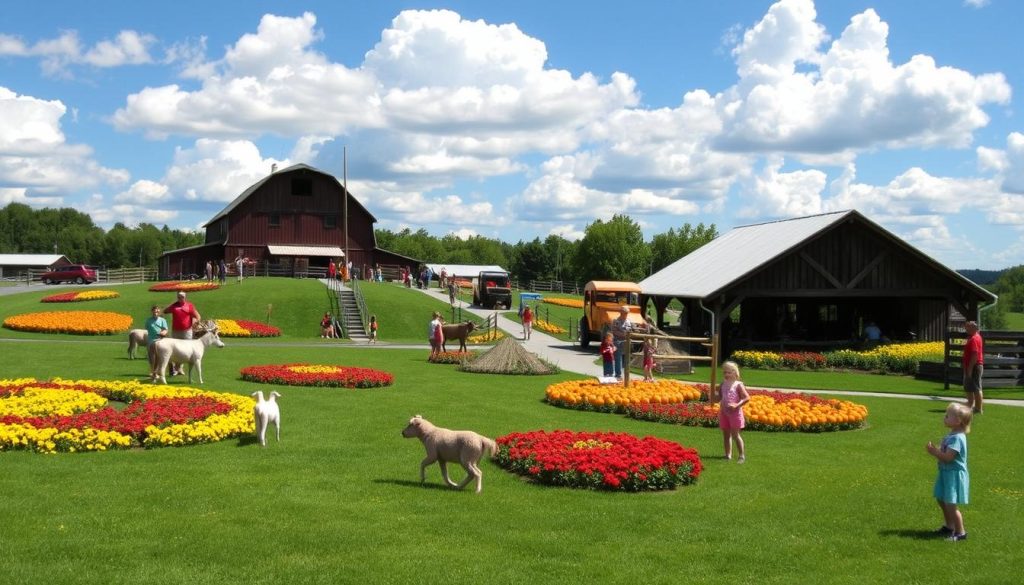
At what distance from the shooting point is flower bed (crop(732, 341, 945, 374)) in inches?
1252

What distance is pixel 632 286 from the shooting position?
128 feet

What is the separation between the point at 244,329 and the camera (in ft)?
127

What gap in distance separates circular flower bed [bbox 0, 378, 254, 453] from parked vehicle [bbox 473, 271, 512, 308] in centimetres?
3939

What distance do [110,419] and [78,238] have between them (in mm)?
149391

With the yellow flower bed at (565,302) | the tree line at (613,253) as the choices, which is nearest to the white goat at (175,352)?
the yellow flower bed at (565,302)

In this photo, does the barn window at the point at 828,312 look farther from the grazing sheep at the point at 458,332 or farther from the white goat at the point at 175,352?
the white goat at the point at 175,352

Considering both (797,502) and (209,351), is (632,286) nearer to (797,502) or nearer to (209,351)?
(209,351)

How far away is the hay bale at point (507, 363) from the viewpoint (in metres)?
26.5

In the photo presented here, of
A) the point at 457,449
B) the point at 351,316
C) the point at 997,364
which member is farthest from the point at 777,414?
the point at 351,316

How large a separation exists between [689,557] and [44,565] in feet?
19.4

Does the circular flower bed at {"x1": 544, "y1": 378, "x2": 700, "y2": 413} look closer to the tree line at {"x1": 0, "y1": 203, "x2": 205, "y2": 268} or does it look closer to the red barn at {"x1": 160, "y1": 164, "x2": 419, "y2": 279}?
the red barn at {"x1": 160, "y1": 164, "x2": 419, "y2": 279}

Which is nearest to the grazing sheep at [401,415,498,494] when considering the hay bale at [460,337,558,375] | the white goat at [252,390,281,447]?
the white goat at [252,390,281,447]

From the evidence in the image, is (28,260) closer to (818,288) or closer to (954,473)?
(818,288)

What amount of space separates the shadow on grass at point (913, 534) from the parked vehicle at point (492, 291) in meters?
47.1
